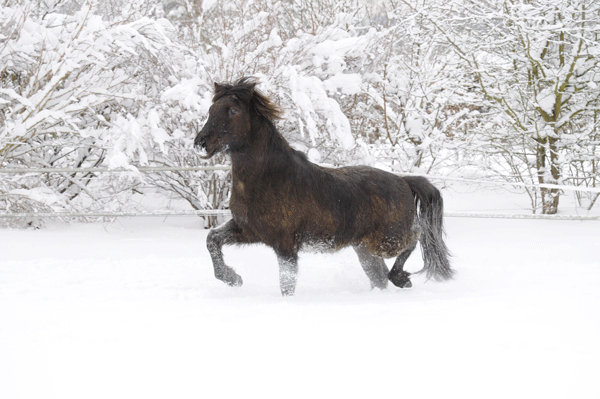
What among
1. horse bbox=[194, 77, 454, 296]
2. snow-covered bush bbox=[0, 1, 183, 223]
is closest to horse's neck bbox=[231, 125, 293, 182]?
horse bbox=[194, 77, 454, 296]

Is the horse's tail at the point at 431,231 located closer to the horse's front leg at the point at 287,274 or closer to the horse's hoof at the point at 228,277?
the horse's front leg at the point at 287,274

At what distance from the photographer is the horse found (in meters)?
3.15

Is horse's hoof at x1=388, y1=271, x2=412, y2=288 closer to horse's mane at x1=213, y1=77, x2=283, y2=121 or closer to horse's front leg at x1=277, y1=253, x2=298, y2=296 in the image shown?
horse's front leg at x1=277, y1=253, x2=298, y2=296

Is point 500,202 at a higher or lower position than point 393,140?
lower

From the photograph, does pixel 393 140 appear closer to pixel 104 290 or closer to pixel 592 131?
pixel 592 131

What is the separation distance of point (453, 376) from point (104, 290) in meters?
2.47

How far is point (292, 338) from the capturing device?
6.46ft

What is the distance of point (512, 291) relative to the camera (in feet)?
10.1

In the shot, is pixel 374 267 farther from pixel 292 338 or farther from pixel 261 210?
pixel 292 338

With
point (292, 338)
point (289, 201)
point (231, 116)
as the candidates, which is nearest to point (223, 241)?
point (289, 201)

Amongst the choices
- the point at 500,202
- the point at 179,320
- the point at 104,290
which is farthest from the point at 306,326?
the point at 500,202

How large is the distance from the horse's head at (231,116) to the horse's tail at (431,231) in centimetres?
134

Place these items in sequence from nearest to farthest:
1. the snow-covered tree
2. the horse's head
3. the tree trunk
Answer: the horse's head, the snow-covered tree, the tree trunk

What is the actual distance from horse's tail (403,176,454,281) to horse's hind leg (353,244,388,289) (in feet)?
1.14
